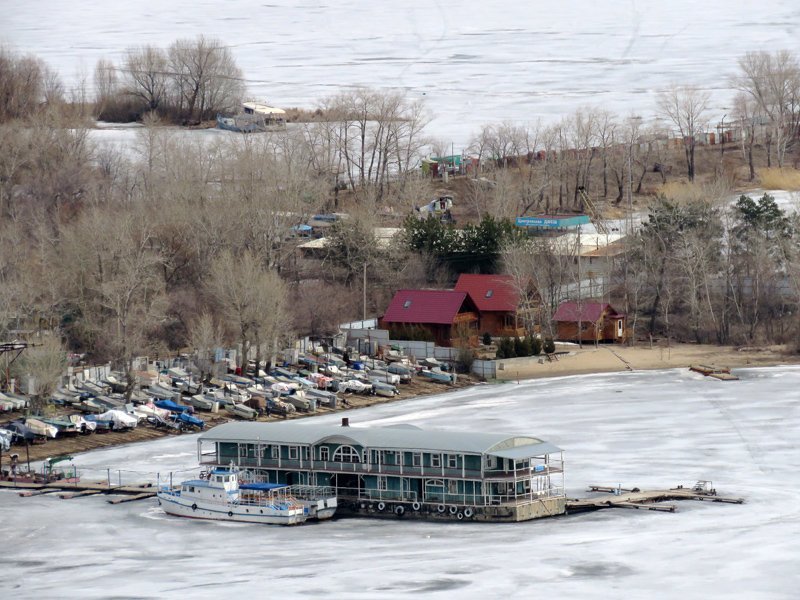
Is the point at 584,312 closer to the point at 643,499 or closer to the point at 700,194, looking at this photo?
the point at 700,194

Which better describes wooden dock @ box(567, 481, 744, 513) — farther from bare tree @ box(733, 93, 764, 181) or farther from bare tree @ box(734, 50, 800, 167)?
bare tree @ box(734, 50, 800, 167)

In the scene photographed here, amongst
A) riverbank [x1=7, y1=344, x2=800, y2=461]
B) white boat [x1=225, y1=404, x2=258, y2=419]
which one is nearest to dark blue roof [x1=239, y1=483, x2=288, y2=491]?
white boat [x1=225, y1=404, x2=258, y2=419]

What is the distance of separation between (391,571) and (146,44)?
78.8 metres

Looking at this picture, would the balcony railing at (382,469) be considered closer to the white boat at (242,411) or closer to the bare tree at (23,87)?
the white boat at (242,411)

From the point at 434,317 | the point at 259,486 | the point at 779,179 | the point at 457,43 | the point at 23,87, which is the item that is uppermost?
the point at 457,43

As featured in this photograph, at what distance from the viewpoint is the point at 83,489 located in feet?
120

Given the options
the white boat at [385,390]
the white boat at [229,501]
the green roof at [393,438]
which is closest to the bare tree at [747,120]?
the white boat at [385,390]

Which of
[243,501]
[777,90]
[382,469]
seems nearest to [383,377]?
[382,469]

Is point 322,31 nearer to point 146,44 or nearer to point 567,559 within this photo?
point 146,44

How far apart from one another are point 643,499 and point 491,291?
21904 millimetres

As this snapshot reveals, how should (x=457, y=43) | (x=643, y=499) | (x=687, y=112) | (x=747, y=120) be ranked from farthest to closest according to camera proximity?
(x=457, y=43)
(x=687, y=112)
(x=747, y=120)
(x=643, y=499)

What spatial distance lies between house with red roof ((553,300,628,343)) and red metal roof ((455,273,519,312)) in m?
1.45

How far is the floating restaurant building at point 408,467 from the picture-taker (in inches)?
1337

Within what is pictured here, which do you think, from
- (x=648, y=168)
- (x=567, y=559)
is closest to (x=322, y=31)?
(x=648, y=168)
